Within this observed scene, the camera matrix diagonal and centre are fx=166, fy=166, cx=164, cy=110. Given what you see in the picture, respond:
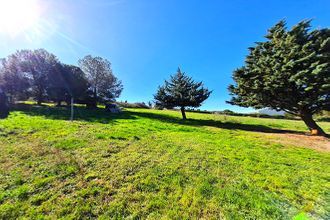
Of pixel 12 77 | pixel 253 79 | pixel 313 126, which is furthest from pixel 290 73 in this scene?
pixel 12 77

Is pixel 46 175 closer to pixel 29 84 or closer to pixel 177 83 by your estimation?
pixel 177 83

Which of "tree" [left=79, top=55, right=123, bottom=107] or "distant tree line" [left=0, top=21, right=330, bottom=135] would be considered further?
"tree" [left=79, top=55, right=123, bottom=107]

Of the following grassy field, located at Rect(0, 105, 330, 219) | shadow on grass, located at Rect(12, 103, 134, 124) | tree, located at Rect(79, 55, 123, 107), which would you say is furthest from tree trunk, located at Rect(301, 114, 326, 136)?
tree, located at Rect(79, 55, 123, 107)

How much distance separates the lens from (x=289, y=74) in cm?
1301

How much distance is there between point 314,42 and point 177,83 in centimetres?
1297

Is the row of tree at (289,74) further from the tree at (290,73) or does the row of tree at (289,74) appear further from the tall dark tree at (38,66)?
the tall dark tree at (38,66)

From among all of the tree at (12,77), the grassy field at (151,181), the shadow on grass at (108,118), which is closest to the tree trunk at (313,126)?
the shadow on grass at (108,118)

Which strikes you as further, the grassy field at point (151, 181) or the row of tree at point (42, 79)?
the row of tree at point (42, 79)

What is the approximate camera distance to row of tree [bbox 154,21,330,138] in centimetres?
1182

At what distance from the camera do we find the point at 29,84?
24.4 m

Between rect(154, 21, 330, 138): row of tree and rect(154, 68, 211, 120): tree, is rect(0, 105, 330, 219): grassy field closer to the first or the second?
rect(154, 21, 330, 138): row of tree

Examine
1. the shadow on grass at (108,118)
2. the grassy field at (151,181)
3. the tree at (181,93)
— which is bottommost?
the grassy field at (151,181)

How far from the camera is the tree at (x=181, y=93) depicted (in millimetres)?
20062

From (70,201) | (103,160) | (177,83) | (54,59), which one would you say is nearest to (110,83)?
(54,59)
